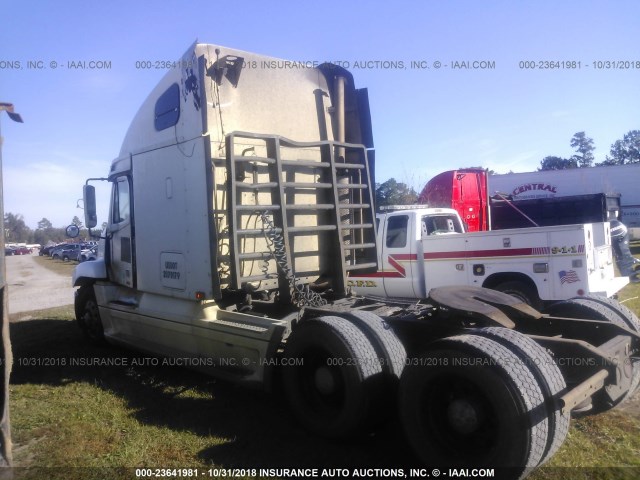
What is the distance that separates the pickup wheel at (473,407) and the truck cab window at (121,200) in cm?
473

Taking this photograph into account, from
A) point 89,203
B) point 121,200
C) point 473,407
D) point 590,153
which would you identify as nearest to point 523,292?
point 473,407

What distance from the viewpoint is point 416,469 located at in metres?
3.78

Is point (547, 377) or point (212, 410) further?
point (212, 410)

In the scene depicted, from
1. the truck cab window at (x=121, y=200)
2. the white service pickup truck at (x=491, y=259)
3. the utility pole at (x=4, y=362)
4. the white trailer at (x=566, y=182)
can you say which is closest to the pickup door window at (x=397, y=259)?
the white service pickup truck at (x=491, y=259)

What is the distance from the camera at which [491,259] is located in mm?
7855

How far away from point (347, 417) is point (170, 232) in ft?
10.4

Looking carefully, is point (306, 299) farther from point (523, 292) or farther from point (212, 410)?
point (523, 292)

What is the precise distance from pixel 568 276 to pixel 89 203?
6906mm

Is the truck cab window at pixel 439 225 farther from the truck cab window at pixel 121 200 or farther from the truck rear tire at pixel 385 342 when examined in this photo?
the truck cab window at pixel 121 200

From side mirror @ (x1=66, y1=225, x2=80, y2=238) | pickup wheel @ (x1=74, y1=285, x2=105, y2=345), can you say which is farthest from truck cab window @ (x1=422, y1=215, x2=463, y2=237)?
side mirror @ (x1=66, y1=225, x2=80, y2=238)

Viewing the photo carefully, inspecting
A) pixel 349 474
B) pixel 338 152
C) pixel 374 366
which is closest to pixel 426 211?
pixel 338 152

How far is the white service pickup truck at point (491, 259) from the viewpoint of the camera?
7.22 metres

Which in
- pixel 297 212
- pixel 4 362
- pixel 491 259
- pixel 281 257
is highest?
A: pixel 297 212

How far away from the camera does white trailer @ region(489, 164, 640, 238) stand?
2400 centimetres
